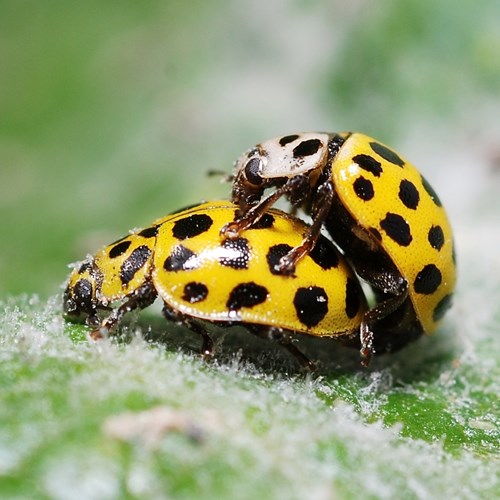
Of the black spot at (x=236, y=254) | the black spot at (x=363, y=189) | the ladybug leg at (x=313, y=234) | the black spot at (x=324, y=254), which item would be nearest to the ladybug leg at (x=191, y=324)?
the black spot at (x=236, y=254)

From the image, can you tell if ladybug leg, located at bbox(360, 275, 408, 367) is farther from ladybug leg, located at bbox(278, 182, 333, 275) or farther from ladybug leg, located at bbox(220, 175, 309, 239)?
ladybug leg, located at bbox(220, 175, 309, 239)

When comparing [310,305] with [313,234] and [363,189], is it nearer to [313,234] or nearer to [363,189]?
[313,234]

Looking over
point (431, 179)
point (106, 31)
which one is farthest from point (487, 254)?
point (106, 31)

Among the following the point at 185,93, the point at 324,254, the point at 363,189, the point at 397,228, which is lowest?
the point at 324,254

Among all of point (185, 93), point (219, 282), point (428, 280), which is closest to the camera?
point (219, 282)

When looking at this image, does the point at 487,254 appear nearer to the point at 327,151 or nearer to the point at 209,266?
the point at 327,151

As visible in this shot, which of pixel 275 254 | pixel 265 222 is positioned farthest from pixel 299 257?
pixel 265 222

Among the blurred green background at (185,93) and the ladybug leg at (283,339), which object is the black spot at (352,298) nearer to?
the ladybug leg at (283,339)
